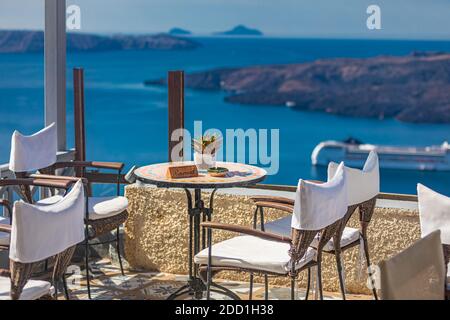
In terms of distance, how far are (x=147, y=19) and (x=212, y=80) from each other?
284cm

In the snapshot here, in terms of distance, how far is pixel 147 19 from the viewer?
2416cm

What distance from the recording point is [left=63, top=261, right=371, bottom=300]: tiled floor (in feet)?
13.3

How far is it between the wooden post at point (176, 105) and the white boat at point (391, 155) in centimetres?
2154

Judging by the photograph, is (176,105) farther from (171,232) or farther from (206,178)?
(206,178)

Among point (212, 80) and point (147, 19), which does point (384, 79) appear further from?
point (147, 19)

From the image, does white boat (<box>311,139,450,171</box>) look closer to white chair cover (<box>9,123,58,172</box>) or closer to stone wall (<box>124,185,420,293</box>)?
stone wall (<box>124,185,420,293</box>)

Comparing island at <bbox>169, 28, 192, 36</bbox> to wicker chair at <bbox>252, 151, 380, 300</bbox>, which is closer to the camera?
wicker chair at <bbox>252, 151, 380, 300</bbox>

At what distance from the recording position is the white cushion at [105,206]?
3.94 m

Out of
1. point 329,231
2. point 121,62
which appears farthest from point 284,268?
point 121,62

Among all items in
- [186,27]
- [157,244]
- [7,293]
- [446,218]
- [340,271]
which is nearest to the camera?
[7,293]

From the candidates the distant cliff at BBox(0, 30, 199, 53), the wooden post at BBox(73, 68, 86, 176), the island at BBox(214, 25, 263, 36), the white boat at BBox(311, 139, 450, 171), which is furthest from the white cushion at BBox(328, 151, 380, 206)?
the white boat at BBox(311, 139, 450, 171)

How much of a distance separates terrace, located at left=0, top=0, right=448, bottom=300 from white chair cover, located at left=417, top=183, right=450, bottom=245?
0.64m

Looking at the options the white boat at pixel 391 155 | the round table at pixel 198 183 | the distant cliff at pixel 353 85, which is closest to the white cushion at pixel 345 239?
the round table at pixel 198 183
